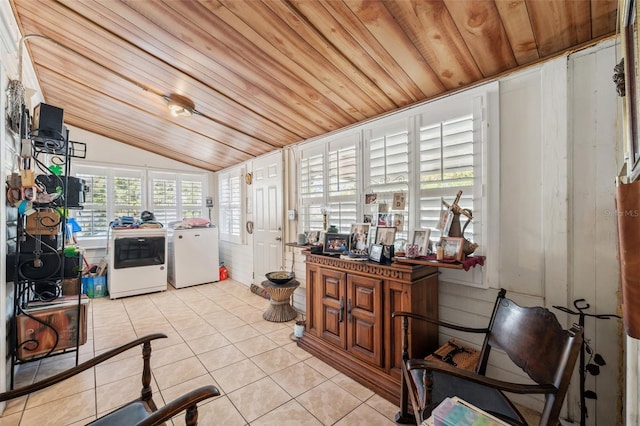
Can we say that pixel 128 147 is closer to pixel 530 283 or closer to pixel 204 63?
pixel 204 63

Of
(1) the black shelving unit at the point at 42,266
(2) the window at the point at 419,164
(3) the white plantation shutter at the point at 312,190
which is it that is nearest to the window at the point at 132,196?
(1) the black shelving unit at the point at 42,266

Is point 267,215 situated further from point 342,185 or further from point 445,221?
point 445,221

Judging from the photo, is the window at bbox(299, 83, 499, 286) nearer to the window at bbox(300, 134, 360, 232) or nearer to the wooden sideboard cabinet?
the window at bbox(300, 134, 360, 232)

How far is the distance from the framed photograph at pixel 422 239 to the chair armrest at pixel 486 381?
982 millimetres

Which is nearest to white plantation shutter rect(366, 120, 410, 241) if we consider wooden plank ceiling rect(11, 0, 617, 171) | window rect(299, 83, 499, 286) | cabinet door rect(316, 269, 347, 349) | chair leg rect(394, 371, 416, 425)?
window rect(299, 83, 499, 286)

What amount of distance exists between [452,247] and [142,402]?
6.62ft

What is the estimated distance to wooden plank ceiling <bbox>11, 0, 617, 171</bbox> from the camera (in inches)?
59.1

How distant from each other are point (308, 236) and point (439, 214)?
160cm

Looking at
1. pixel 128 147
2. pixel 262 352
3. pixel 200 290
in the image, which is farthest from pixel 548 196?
pixel 128 147

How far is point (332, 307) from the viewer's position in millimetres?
2449

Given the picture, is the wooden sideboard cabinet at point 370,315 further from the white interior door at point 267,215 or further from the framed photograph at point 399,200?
the white interior door at point 267,215

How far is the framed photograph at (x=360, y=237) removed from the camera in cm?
251

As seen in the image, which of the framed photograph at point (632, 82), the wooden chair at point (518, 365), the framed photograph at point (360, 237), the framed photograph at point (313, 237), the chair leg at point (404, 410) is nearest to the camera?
the framed photograph at point (632, 82)

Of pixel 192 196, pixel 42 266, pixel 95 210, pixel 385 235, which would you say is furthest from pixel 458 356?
pixel 95 210
